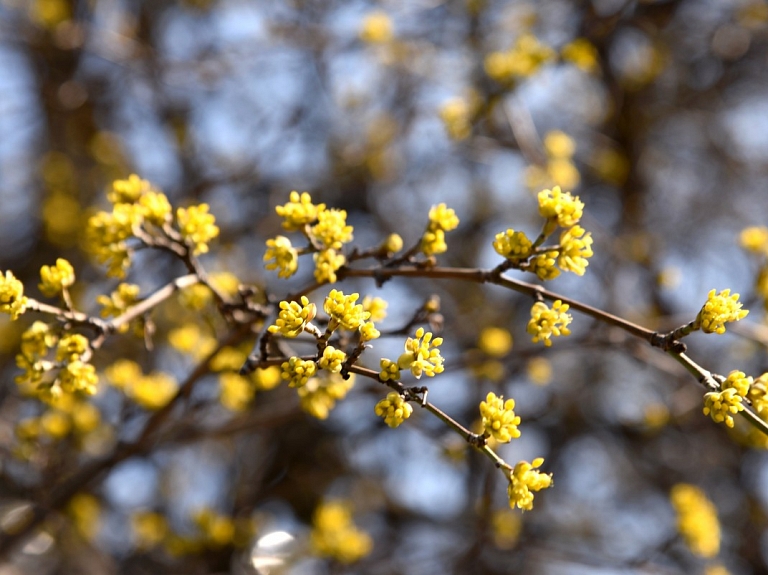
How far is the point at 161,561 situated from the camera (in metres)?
5.45

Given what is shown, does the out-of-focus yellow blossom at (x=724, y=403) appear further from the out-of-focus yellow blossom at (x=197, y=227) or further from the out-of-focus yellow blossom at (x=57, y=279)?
the out-of-focus yellow blossom at (x=57, y=279)

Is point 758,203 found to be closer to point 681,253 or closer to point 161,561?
point 681,253

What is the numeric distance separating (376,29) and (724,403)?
4.15 meters

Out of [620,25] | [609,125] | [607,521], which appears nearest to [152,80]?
[620,25]

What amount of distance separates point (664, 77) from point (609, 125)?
775 mm

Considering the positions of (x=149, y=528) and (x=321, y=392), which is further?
(x=149, y=528)

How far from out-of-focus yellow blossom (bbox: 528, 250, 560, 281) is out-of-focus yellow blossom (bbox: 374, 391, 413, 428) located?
24.9 inches

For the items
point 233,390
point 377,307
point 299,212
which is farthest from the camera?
point 233,390

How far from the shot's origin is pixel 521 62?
14.1 ft

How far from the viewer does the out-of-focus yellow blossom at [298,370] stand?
211 centimetres

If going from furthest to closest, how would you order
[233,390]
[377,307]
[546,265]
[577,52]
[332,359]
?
1. [577,52]
2. [233,390]
3. [377,307]
4. [546,265]
5. [332,359]

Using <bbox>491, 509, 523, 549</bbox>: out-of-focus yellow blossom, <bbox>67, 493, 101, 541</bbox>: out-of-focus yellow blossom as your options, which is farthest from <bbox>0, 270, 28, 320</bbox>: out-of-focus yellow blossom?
<bbox>491, 509, 523, 549</bbox>: out-of-focus yellow blossom

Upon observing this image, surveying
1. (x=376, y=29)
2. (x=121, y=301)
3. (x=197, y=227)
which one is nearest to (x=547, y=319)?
(x=197, y=227)

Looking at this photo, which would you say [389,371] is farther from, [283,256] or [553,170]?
[553,170]
